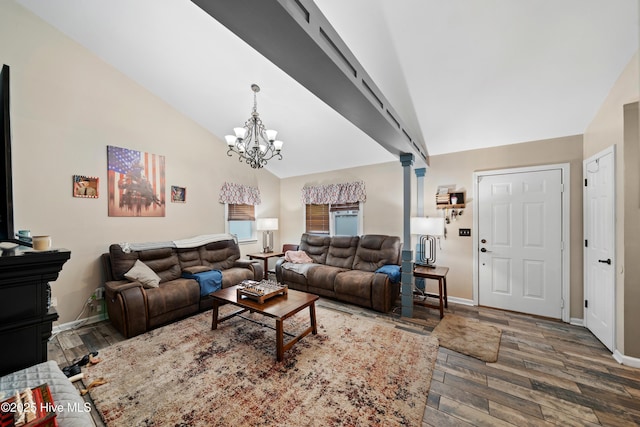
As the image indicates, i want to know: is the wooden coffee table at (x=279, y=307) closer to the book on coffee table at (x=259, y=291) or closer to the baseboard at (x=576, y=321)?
the book on coffee table at (x=259, y=291)

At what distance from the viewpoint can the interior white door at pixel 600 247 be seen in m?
2.33

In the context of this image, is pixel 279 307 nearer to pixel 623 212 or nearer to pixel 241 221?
pixel 241 221

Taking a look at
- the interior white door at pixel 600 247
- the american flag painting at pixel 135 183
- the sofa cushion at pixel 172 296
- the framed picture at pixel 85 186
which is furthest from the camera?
the american flag painting at pixel 135 183

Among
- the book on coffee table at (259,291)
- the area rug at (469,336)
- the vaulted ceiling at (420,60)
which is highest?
the vaulted ceiling at (420,60)

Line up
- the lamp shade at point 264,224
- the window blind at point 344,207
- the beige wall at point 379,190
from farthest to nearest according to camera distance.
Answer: the lamp shade at point 264,224, the window blind at point 344,207, the beige wall at point 379,190

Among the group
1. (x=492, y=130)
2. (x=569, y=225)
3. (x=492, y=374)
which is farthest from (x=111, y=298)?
(x=569, y=225)

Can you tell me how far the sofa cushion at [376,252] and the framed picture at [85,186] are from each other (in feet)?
12.5

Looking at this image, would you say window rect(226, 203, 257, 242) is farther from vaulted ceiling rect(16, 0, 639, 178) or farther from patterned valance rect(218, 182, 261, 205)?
vaulted ceiling rect(16, 0, 639, 178)

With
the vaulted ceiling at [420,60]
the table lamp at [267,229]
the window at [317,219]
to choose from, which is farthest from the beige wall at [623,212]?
the table lamp at [267,229]

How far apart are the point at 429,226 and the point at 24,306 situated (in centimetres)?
366

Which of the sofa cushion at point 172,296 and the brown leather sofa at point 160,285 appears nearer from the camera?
the brown leather sofa at point 160,285

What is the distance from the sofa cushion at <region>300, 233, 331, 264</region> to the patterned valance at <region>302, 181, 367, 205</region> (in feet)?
2.52

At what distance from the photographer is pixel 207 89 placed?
330cm

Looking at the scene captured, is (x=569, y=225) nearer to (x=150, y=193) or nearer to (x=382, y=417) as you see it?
(x=382, y=417)
